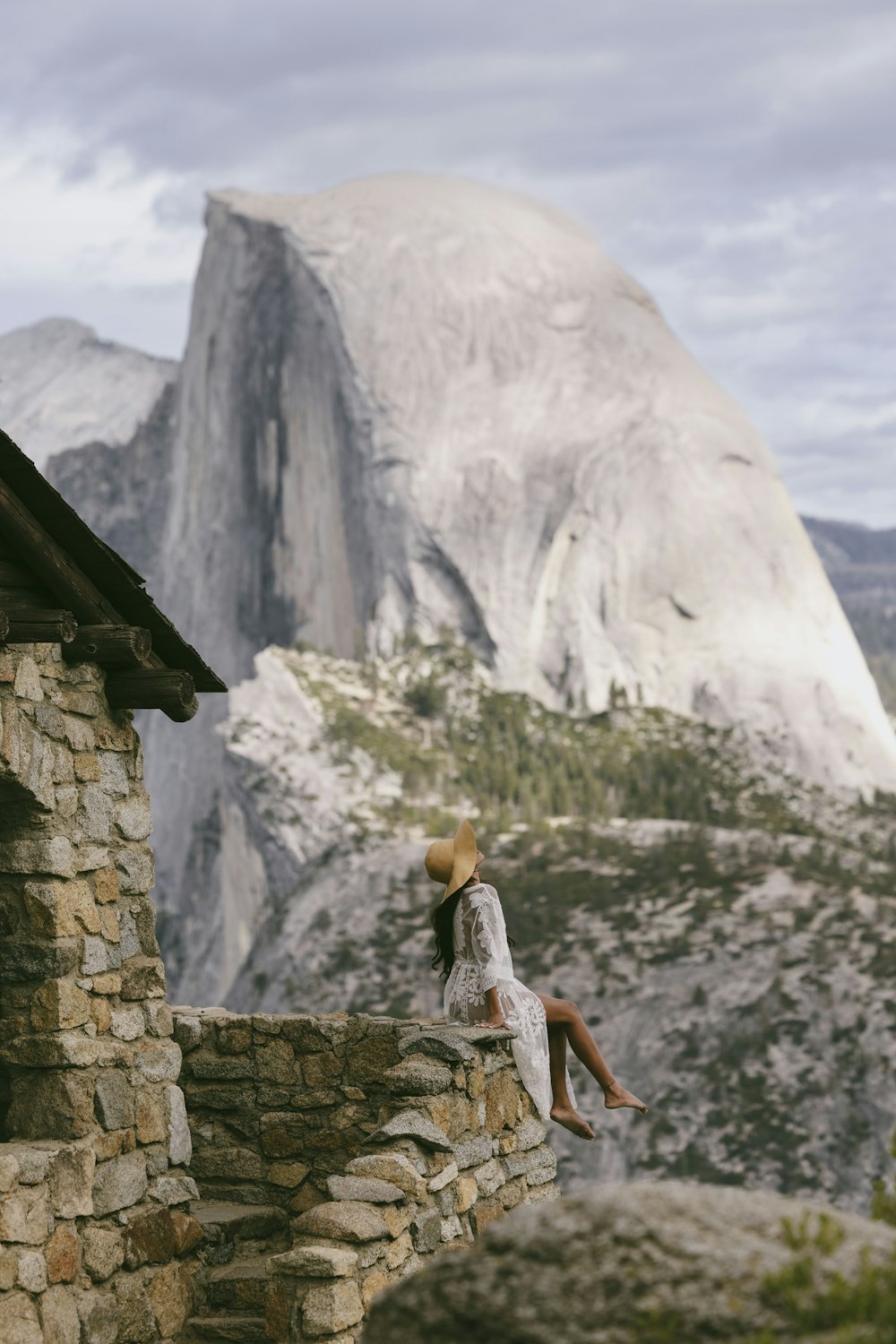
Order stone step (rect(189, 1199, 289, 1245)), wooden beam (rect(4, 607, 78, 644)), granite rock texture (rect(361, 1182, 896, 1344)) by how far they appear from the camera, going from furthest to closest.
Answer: stone step (rect(189, 1199, 289, 1245)) < wooden beam (rect(4, 607, 78, 644)) < granite rock texture (rect(361, 1182, 896, 1344))

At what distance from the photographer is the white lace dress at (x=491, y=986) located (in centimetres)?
823

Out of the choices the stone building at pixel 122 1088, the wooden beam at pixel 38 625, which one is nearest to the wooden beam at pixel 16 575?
the stone building at pixel 122 1088

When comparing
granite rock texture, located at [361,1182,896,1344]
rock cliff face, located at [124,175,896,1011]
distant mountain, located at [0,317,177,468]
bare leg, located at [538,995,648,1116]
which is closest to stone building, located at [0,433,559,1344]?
bare leg, located at [538,995,648,1116]

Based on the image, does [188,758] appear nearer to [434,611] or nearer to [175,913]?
[175,913]

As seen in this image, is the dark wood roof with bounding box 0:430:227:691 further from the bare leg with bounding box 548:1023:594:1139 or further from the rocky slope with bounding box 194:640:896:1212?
the rocky slope with bounding box 194:640:896:1212

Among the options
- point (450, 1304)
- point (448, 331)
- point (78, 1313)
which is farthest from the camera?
point (448, 331)

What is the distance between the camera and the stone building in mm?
6871

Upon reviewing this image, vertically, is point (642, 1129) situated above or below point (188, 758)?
below

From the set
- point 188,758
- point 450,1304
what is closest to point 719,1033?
point 450,1304

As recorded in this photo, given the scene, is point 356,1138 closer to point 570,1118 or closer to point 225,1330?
point 570,1118

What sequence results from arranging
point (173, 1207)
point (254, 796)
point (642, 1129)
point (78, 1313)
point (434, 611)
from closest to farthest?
1. point (78, 1313)
2. point (173, 1207)
3. point (642, 1129)
4. point (254, 796)
5. point (434, 611)

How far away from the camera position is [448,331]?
167 feet

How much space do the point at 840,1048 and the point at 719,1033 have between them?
1.97 meters

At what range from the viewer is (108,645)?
755 centimetres
